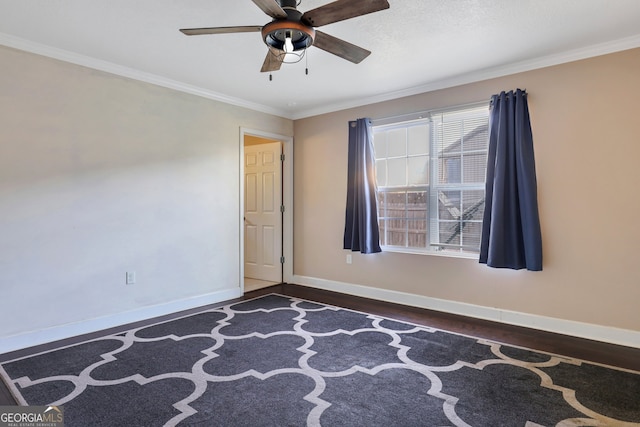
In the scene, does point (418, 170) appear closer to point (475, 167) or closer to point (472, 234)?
point (475, 167)

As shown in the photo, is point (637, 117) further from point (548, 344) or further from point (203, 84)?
point (203, 84)

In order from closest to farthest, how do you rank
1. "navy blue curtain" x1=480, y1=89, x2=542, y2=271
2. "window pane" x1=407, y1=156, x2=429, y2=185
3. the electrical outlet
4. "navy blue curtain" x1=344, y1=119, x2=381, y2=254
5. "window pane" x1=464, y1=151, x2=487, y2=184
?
"navy blue curtain" x1=480, y1=89, x2=542, y2=271
the electrical outlet
"window pane" x1=464, y1=151, x2=487, y2=184
"window pane" x1=407, y1=156, x2=429, y2=185
"navy blue curtain" x1=344, y1=119, x2=381, y2=254

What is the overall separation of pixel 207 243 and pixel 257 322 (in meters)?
1.27

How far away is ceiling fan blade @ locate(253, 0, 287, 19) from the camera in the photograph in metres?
1.76

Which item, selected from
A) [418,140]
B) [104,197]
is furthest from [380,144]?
[104,197]

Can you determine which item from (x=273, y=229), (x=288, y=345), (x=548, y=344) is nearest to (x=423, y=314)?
(x=548, y=344)

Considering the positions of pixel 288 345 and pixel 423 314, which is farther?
pixel 423 314

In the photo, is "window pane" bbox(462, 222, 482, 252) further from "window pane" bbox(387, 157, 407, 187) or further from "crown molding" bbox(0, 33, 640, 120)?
"crown molding" bbox(0, 33, 640, 120)

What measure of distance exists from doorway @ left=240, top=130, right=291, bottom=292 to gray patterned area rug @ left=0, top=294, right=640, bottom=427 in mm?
2137

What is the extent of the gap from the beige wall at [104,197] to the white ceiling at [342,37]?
0.29m

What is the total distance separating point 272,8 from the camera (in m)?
1.82

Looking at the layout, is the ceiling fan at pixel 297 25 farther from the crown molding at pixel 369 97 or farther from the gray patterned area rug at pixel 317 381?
the gray patterned area rug at pixel 317 381

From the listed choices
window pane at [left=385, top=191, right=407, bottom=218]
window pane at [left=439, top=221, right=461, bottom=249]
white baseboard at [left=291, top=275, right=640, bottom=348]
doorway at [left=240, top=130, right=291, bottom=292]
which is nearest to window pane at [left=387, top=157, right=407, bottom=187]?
window pane at [left=385, top=191, right=407, bottom=218]

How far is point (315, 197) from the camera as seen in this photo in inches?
200
